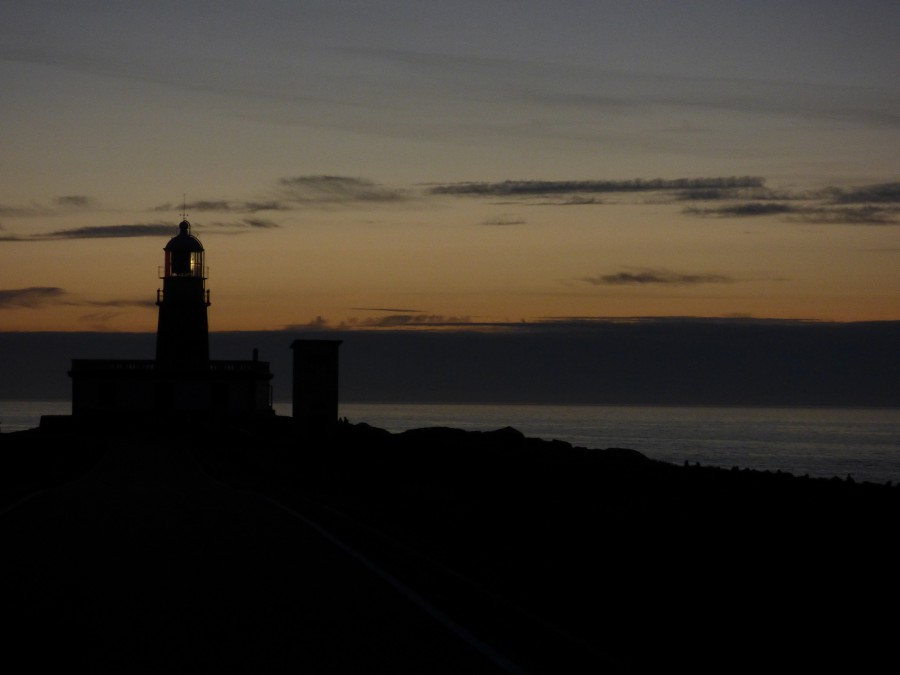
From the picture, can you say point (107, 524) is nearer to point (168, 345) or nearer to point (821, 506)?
point (821, 506)

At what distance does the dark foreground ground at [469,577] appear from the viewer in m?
9.98

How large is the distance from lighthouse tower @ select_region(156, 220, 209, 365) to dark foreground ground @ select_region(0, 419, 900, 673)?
5113 centimetres

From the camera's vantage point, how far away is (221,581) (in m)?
14.0

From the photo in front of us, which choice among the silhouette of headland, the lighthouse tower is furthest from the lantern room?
the silhouette of headland

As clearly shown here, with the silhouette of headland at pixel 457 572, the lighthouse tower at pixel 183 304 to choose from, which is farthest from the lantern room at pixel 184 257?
the silhouette of headland at pixel 457 572

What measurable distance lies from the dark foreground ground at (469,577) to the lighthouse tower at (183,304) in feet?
168

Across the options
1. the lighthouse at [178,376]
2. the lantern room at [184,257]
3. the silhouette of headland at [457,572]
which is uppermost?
the lantern room at [184,257]

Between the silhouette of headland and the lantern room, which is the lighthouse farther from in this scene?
the silhouette of headland

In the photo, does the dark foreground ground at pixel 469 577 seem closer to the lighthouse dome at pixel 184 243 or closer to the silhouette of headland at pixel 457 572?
the silhouette of headland at pixel 457 572

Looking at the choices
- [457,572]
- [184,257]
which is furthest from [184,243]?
[457,572]

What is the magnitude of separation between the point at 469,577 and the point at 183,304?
67.3 m

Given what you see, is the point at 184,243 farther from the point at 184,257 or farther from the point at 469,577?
the point at 469,577

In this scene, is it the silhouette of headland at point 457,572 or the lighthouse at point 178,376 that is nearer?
the silhouette of headland at point 457,572

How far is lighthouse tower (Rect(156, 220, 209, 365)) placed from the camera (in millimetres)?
78438
